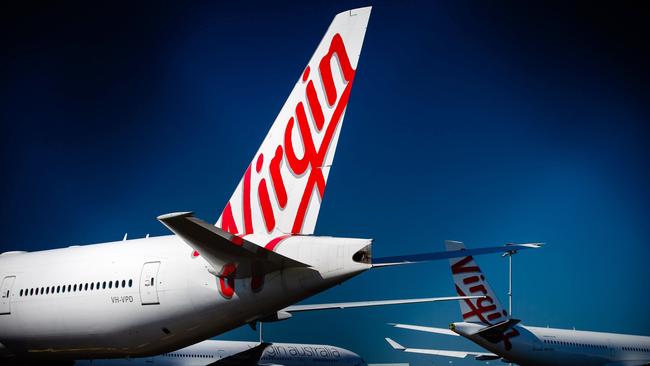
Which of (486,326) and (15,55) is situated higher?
(15,55)

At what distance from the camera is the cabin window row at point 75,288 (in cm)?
1048

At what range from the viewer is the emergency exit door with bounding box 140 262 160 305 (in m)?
10.0

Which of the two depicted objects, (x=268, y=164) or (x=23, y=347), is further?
(x=23, y=347)

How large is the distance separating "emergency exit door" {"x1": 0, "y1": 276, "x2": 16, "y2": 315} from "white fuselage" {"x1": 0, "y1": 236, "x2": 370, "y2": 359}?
18 mm

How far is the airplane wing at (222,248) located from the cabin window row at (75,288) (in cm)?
215

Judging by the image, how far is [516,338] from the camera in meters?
28.9

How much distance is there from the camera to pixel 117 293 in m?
10.4

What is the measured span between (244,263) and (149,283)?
1.89 meters

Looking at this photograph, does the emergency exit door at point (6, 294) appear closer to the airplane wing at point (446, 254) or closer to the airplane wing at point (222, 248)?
the airplane wing at point (222, 248)

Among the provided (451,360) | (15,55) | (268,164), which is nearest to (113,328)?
(268,164)

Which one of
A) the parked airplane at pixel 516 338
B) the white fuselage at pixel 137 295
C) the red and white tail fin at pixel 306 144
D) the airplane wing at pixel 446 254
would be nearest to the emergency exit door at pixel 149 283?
the white fuselage at pixel 137 295

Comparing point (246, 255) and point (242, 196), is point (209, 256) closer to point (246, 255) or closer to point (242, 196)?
point (246, 255)

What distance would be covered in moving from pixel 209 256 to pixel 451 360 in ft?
133

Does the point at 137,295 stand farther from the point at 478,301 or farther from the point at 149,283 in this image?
the point at 478,301
